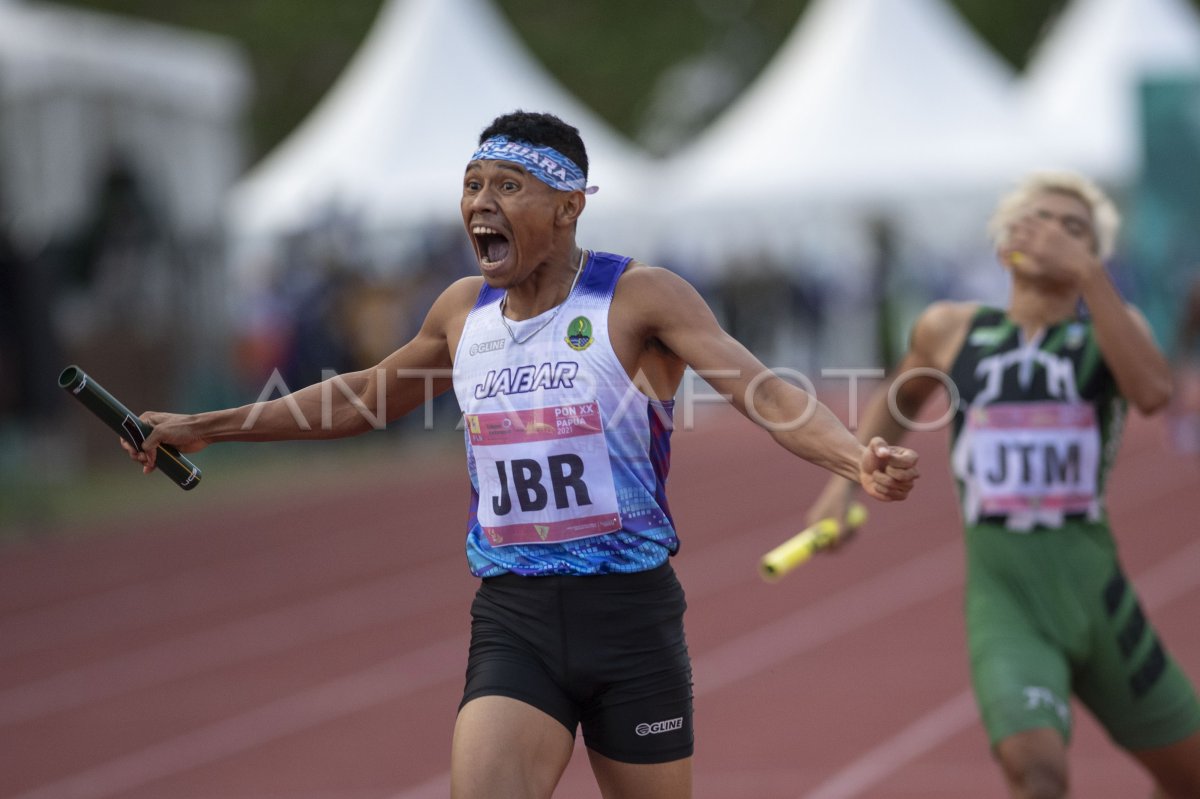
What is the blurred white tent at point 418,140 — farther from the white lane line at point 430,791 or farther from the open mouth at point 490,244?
the open mouth at point 490,244

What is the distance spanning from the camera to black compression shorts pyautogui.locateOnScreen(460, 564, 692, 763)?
4.00m

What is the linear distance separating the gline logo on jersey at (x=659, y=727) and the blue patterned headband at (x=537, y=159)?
122 cm

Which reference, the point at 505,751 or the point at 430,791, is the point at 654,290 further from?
the point at 430,791

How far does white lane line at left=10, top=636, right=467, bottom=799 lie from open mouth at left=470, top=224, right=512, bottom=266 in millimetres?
4247

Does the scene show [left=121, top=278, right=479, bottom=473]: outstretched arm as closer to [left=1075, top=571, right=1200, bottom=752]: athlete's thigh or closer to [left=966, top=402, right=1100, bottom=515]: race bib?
[left=966, top=402, right=1100, bottom=515]: race bib

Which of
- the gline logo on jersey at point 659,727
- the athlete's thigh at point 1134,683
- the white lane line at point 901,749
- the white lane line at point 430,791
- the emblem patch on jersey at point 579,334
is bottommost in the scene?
the white lane line at point 901,749

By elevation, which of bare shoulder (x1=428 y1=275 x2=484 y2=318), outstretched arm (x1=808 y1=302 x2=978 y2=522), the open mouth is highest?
the open mouth

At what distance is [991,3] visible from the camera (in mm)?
51219

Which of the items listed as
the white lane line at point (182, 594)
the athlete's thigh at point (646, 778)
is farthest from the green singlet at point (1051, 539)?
the white lane line at point (182, 594)

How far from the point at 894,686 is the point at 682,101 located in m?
43.6

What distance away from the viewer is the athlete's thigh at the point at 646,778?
402 cm

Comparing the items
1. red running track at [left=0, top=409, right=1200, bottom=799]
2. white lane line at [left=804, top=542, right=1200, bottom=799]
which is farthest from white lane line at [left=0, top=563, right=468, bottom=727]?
white lane line at [left=804, top=542, right=1200, bottom=799]

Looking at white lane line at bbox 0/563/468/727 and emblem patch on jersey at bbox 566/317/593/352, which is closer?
emblem patch on jersey at bbox 566/317/593/352

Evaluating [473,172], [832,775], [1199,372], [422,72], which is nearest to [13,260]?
[832,775]
